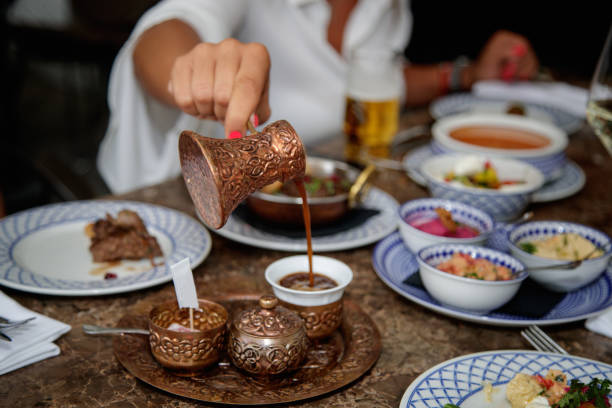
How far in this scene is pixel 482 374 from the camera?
3.32 feet

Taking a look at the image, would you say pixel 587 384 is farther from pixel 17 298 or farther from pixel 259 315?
pixel 17 298

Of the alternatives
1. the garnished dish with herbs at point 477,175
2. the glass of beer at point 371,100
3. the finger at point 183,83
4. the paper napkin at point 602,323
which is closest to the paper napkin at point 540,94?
the glass of beer at point 371,100

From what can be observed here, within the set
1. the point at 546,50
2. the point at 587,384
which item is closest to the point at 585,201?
the point at 587,384

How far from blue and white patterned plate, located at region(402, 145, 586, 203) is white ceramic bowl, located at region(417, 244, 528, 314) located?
550 mm

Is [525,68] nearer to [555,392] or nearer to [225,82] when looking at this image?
[225,82]

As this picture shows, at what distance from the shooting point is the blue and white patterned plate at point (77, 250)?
1276 mm

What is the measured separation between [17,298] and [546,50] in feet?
16.4

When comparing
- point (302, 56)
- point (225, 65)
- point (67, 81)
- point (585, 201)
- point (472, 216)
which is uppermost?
point (225, 65)

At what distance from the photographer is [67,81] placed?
6.93m

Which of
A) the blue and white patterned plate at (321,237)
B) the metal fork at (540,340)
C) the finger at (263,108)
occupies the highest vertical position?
the finger at (263,108)

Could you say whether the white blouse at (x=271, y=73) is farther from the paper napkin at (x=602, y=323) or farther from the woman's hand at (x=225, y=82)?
the paper napkin at (x=602, y=323)

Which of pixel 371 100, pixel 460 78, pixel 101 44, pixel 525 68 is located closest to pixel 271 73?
pixel 371 100

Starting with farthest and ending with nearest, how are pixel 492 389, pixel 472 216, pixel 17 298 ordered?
1. pixel 472 216
2. pixel 17 298
3. pixel 492 389

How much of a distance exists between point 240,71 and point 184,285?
1.74 feet
